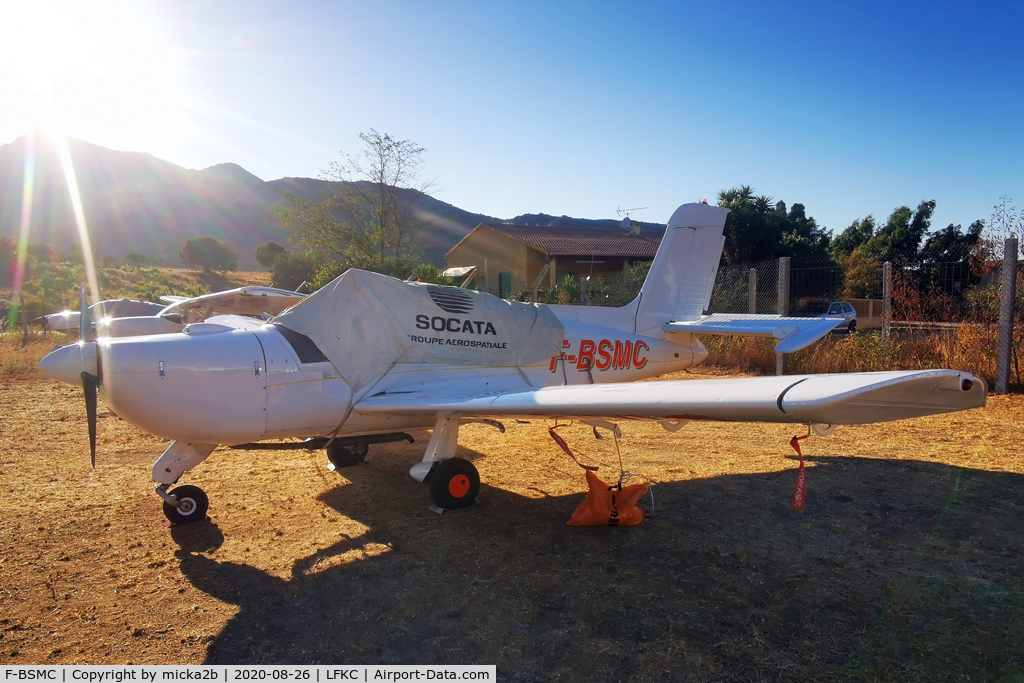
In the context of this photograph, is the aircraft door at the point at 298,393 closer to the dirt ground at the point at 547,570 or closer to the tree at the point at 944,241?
the dirt ground at the point at 547,570

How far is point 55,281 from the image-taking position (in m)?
37.6

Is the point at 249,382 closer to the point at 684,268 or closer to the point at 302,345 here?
the point at 302,345

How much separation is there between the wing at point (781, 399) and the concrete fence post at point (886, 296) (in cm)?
890

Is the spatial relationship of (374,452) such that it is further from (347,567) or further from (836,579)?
(836,579)

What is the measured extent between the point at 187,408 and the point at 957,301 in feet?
41.2

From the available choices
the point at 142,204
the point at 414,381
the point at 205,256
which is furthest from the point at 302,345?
the point at 142,204

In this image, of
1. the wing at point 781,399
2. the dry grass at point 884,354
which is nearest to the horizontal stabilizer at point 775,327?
the wing at point 781,399

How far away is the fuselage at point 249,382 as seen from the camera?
448 centimetres

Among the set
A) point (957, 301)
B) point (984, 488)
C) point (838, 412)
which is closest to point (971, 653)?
point (838, 412)

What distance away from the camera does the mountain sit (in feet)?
297

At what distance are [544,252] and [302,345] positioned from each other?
30648mm

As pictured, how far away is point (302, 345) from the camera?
5.15 metres

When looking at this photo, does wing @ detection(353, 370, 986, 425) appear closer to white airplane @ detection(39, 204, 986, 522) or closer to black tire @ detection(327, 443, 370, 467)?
white airplane @ detection(39, 204, 986, 522)

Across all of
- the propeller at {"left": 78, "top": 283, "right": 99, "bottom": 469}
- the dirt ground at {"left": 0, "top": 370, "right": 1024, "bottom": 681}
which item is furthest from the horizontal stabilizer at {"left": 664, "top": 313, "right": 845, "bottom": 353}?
the propeller at {"left": 78, "top": 283, "right": 99, "bottom": 469}
